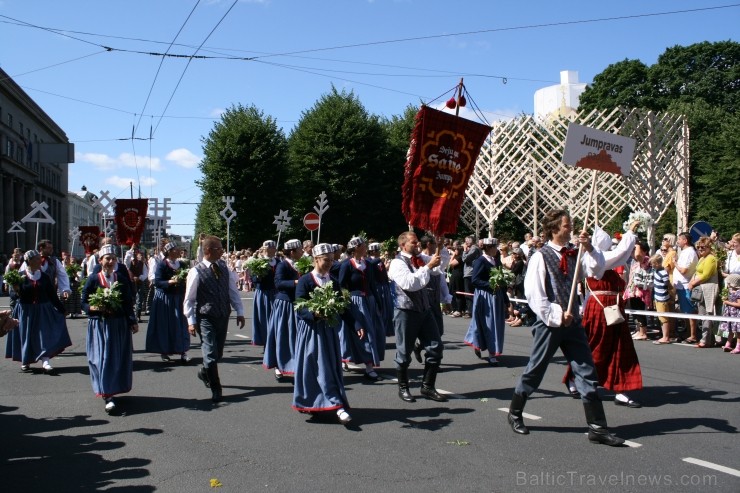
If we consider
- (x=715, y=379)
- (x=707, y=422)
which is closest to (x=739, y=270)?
(x=715, y=379)

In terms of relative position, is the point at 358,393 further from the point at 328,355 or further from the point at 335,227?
the point at 335,227

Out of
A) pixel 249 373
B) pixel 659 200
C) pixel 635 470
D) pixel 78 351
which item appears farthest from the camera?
pixel 659 200

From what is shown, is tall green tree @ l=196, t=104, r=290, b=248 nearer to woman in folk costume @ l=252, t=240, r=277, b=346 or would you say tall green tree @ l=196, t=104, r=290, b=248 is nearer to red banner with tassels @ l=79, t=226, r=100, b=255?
red banner with tassels @ l=79, t=226, r=100, b=255

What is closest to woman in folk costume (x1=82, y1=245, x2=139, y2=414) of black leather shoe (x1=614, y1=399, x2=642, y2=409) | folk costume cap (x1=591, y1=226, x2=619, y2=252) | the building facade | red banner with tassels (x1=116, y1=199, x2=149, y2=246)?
folk costume cap (x1=591, y1=226, x2=619, y2=252)

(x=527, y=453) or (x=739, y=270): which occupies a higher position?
(x=739, y=270)

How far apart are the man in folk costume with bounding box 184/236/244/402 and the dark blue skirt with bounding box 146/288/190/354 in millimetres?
2952

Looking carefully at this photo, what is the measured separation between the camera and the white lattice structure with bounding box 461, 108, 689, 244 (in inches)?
1013

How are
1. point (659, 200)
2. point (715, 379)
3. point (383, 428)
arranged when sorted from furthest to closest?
1. point (659, 200)
2. point (715, 379)
3. point (383, 428)

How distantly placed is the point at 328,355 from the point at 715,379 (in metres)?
5.48

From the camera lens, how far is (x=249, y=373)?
1006cm

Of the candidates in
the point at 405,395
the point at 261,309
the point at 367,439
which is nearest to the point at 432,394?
the point at 405,395

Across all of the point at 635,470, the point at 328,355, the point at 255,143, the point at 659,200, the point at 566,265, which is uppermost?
the point at 255,143

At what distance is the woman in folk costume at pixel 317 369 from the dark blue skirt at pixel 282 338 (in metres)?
1.96

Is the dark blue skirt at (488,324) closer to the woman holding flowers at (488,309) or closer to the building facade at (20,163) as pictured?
the woman holding flowers at (488,309)
